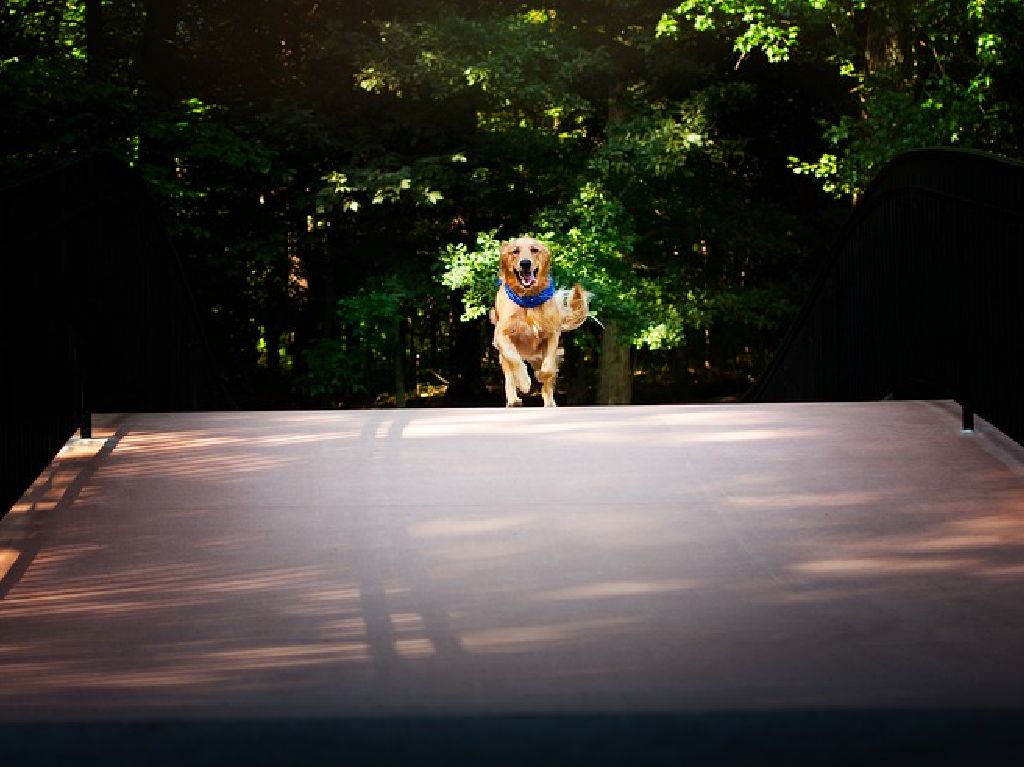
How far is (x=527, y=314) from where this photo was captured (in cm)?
1358

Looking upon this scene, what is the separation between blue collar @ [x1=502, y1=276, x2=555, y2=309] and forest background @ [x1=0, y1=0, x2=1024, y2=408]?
7.65m

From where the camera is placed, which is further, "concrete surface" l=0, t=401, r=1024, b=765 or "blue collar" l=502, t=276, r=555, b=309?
"blue collar" l=502, t=276, r=555, b=309

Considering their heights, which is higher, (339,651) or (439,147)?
(439,147)

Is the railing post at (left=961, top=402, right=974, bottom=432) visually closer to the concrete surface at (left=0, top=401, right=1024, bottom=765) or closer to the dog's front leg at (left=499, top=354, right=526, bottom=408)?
the concrete surface at (left=0, top=401, right=1024, bottom=765)

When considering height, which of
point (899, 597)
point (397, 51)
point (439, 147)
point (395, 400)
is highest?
point (397, 51)

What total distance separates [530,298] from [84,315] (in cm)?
598

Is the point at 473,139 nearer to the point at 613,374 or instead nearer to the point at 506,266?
Answer: the point at 613,374

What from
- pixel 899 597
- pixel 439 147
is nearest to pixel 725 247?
pixel 439 147

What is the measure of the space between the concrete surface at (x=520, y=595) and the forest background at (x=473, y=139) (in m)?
13.6

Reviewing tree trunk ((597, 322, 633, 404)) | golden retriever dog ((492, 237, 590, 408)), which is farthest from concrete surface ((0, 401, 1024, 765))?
tree trunk ((597, 322, 633, 404))

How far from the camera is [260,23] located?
88.0ft

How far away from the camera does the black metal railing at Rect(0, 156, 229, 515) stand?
19.8 feet

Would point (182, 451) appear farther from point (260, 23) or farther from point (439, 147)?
point (260, 23)

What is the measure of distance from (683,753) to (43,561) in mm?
2929
